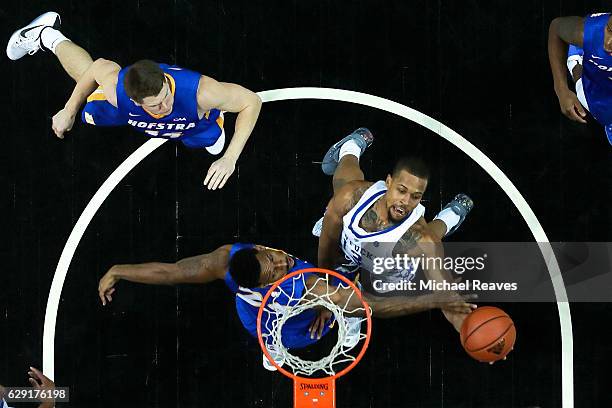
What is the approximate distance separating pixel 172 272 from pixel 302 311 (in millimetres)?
1079

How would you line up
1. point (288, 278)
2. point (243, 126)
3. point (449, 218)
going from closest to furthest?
1. point (288, 278)
2. point (243, 126)
3. point (449, 218)

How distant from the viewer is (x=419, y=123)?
6863mm

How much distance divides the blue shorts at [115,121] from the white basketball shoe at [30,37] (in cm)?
67

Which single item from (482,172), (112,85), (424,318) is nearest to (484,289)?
(424,318)

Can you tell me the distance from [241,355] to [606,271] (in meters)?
3.02

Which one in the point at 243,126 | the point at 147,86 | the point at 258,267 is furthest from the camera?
the point at 243,126

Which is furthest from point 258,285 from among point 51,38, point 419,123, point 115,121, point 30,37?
point 30,37

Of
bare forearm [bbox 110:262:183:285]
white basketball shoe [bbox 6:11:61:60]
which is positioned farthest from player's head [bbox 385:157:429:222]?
white basketball shoe [bbox 6:11:61:60]

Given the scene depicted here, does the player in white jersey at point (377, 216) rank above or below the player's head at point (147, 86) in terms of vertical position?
below

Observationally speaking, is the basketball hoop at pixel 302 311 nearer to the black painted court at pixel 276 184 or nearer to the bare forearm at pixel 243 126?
the black painted court at pixel 276 184

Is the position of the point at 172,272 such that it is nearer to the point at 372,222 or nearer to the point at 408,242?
the point at 372,222

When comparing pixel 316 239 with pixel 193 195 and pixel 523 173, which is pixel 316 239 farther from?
pixel 523 173

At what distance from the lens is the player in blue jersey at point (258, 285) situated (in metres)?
6.06

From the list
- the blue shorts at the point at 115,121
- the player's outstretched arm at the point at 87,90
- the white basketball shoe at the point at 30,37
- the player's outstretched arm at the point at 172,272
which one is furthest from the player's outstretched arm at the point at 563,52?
the white basketball shoe at the point at 30,37
